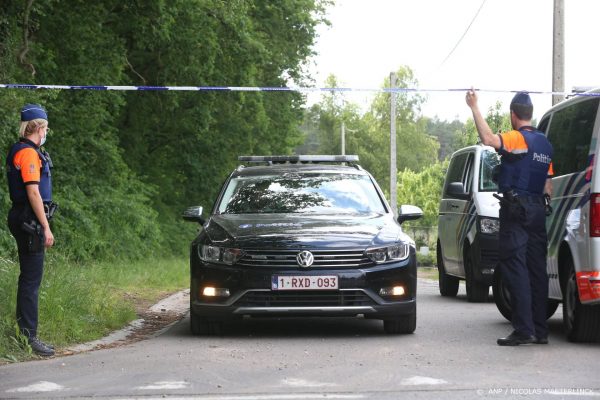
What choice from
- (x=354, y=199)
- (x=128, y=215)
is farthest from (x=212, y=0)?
(x=354, y=199)

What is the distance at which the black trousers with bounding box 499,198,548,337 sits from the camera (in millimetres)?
9883

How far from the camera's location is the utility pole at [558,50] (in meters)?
22.0

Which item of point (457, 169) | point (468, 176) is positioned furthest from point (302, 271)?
point (457, 169)

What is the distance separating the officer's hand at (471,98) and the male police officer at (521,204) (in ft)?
0.04

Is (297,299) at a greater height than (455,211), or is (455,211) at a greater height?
(455,211)

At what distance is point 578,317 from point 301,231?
251cm

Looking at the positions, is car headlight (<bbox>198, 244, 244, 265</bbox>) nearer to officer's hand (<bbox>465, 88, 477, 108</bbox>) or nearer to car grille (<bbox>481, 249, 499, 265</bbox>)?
officer's hand (<bbox>465, 88, 477, 108</bbox>)

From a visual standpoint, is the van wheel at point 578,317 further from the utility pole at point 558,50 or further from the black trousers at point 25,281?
the utility pole at point 558,50

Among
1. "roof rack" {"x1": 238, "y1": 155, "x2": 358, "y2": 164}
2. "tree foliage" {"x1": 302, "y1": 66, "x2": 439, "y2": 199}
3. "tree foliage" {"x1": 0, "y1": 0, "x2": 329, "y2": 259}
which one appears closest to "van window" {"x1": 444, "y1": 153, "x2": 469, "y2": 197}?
"roof rack" {"x1": 238, "y1": 155, "x2": 358, "y2": 164}

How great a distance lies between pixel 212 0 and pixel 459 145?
98.1ft

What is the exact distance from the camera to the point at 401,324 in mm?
10844

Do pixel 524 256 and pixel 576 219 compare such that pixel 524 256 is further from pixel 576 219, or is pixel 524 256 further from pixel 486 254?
pixel 486 254

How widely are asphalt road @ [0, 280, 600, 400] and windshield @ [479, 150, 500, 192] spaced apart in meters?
4.55

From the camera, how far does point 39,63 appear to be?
79.7ft
